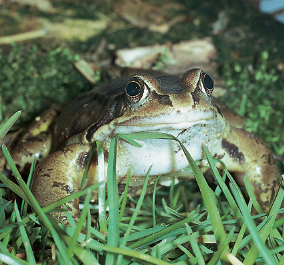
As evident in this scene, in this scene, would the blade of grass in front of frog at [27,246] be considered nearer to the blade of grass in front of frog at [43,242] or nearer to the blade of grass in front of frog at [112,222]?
the blade of grass in front of frog at [43,242]

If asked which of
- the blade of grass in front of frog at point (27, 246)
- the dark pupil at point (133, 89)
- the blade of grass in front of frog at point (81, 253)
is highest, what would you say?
the dark pupil at point (133, 89)

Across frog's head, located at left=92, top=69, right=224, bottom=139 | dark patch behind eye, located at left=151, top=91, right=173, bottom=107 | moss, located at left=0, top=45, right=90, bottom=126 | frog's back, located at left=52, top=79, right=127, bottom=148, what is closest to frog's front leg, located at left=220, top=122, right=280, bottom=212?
frog's head, located at left=92, top=69, right=224, bottom=139

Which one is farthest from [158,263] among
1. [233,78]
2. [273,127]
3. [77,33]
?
[77,33]

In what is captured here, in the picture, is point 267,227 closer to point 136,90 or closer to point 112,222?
point 112,222

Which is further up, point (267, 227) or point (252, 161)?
point (267, 227)

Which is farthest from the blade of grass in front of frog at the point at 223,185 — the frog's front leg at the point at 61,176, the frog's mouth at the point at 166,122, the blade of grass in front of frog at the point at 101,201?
the frog's front leg at the point at 61,176

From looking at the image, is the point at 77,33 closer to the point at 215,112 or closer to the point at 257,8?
the point at 257,8

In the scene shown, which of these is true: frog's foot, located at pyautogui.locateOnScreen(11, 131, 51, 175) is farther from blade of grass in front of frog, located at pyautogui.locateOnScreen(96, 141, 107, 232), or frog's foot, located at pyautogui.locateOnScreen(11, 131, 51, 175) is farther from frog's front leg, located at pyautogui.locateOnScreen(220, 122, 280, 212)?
frog's front leg, located at pyautogui.locateOnScreen(220, 122, 280, 212)

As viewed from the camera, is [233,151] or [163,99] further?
[233,151]

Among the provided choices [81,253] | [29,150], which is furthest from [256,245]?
[29,150]
